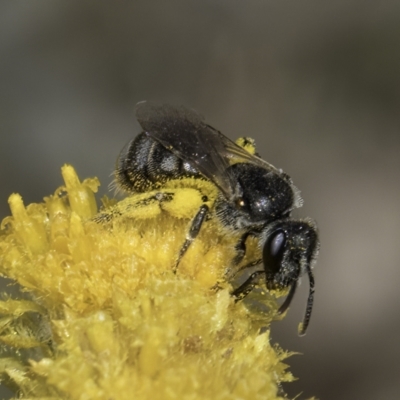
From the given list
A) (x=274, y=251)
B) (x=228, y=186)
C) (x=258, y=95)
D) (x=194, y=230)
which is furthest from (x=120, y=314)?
(x=258, y=95)

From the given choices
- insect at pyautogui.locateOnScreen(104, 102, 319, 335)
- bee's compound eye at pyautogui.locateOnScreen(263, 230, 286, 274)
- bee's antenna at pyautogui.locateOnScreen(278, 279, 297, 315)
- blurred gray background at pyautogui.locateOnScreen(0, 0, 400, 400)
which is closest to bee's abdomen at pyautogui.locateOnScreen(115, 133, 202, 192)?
A: insect at pyautogui.locateOnScreen(104, 102, 319, 335)

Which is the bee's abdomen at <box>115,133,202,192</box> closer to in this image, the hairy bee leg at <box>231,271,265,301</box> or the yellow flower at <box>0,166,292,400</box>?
the yellow flower at <box>0,166,292,400</box>

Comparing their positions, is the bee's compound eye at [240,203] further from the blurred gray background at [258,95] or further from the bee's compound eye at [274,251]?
the blurred gray background at [258,95]

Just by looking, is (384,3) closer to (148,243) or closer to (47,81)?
(47,81)

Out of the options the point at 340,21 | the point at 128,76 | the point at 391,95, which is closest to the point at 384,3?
the point at 340,21

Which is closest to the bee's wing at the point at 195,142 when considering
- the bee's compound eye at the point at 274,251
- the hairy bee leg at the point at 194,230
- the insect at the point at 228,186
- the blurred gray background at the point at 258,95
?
the insect at the point at 228,186

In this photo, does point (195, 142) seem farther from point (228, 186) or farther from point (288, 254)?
point (288, 254)
